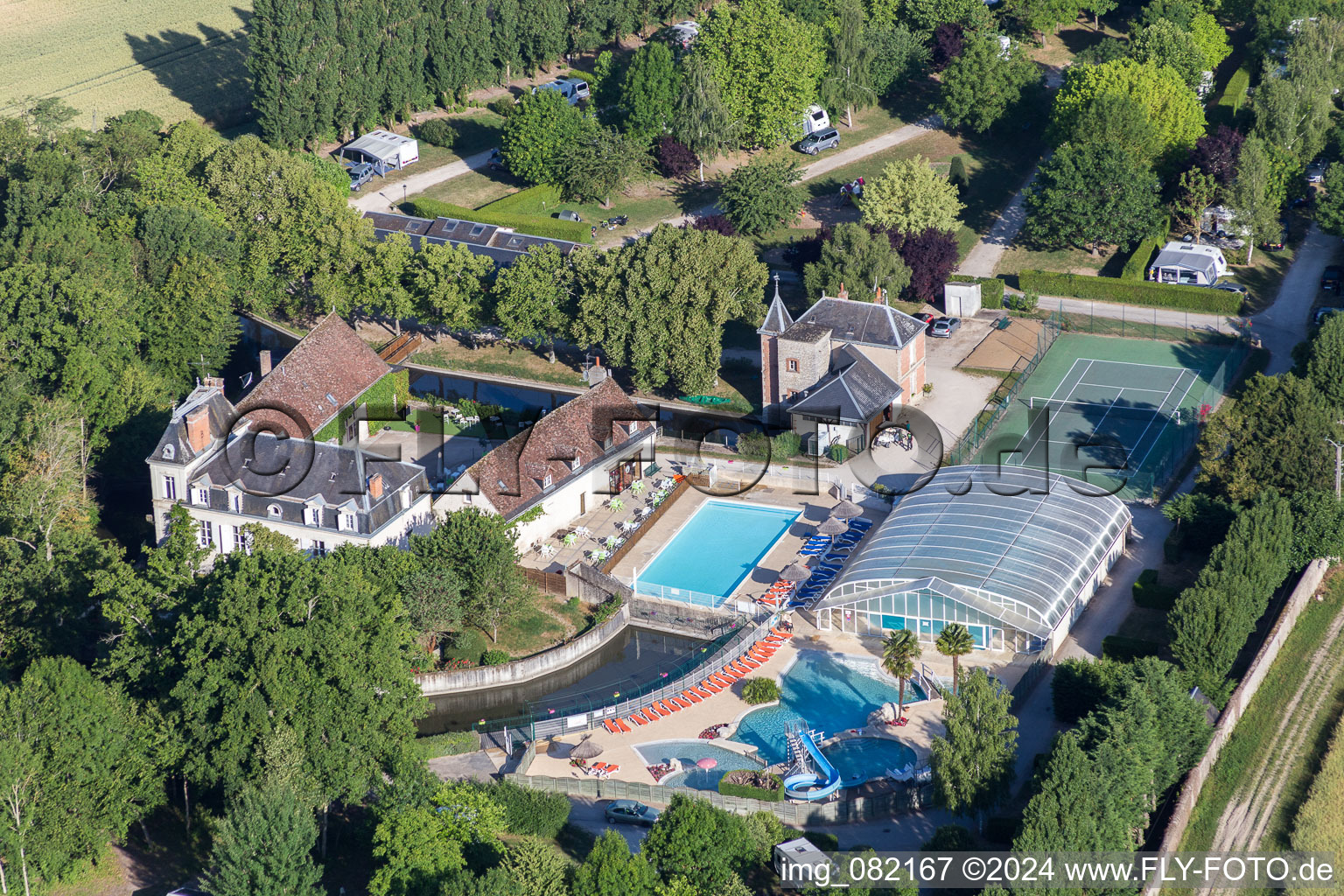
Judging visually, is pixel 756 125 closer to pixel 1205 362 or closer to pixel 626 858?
pixel 1205 362

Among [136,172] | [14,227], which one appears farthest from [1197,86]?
[14,227]

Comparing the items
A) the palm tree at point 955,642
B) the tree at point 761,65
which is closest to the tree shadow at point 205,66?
the tree at point 761,65

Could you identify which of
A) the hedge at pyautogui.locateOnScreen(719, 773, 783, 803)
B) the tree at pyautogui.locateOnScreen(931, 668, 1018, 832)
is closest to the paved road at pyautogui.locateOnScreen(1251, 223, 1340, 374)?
the tree at pyautogui.locateOnScreen(931, 668, 1018, 832)

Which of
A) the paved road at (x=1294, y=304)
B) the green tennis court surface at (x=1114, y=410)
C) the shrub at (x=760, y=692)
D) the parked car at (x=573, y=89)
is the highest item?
the parked car at (x=573, y=89)

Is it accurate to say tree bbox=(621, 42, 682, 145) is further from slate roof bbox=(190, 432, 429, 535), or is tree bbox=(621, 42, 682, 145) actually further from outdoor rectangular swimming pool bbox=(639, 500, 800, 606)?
slate roof bbox=(190, 432, 429, 535)

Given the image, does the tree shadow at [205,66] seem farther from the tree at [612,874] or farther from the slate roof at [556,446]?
the tree at [612,874]

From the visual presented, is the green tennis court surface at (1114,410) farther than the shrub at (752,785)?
Yes

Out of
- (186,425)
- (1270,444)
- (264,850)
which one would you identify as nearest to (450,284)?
(186,425)
